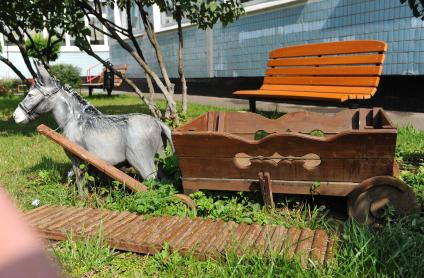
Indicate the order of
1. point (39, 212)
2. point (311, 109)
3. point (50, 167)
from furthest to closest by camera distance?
point (311, 109)
point (50, 167)
point (39, 212)

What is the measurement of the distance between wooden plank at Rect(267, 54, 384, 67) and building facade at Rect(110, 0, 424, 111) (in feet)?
5.69

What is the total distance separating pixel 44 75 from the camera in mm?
3355

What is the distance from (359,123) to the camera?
3365 millimetres

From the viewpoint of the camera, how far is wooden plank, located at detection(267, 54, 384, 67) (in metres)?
5.04

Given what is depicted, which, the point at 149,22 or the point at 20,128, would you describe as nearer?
the point at 149,22

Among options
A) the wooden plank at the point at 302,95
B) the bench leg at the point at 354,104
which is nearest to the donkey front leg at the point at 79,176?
the wooden plank at the point at 302,95

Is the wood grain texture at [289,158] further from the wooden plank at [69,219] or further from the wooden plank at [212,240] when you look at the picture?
the wooden plank at [69,219]

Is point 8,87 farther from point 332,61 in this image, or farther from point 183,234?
point 183,234

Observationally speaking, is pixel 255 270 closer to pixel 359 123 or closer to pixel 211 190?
pixel 211 190

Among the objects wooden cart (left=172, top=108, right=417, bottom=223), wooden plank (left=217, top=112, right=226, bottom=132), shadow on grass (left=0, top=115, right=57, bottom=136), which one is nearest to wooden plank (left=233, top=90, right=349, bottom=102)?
wooden cart (left=172, top=108, right=417, bottom=223)

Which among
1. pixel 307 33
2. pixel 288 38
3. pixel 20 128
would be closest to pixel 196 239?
pixel 20 128

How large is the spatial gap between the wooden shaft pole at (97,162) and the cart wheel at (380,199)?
5.02ft

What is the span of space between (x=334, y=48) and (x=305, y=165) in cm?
337

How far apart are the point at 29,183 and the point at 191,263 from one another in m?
2.37
